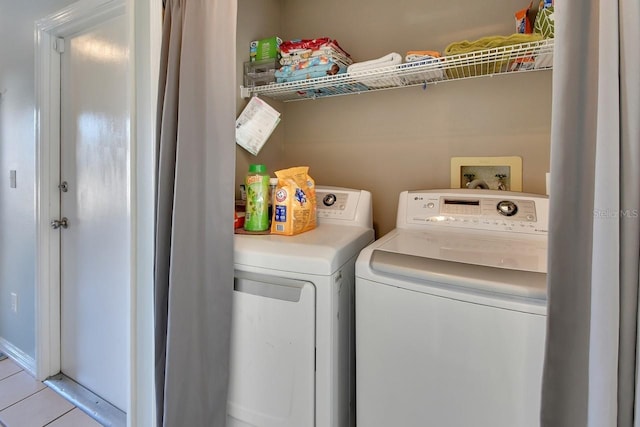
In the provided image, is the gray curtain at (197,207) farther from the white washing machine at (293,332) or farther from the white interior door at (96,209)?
the white interior door at (96,209)

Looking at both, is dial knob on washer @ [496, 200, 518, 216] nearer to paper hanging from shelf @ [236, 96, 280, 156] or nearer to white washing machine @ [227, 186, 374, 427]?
white washing machine @ [227, 186, 374, 427]

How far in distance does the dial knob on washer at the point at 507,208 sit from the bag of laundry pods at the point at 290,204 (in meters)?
0.80

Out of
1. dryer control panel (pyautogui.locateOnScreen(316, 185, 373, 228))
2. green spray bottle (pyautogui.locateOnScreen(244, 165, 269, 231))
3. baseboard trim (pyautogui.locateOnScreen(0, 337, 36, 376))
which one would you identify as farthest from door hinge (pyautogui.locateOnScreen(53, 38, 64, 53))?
baseboard trim (pyautogui.locateOnScreen(0, 337, 36, 376))

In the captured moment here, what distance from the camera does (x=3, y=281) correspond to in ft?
7.47

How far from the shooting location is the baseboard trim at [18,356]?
2.03 metres

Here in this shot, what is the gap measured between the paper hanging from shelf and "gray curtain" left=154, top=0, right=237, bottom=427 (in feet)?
1.48

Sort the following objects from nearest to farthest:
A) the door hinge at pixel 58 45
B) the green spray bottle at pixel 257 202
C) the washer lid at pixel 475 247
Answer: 1. the washer lid at pixel 475 247
2. the green spray bottle at pixel 257 202
3. the door hinge at pixel 58 45

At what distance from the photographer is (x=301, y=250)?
1.05m

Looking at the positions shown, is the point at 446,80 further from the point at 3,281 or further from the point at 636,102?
the point at 3,281

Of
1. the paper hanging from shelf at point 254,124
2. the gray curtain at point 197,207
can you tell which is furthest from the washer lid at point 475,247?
the paper hanging from shelf at point 254,124

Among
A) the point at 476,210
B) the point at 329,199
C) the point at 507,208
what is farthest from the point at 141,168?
the point at 507,208

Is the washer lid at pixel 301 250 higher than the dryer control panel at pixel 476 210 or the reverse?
the reverse

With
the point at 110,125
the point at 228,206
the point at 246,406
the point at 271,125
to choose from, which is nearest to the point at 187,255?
the point at 228,206

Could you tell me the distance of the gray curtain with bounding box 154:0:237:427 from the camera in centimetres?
111
